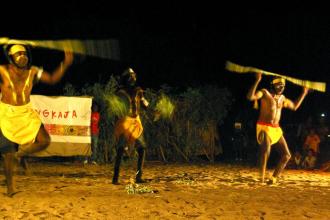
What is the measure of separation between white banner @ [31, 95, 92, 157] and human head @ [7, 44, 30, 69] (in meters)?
6.06

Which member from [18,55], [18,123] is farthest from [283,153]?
[18,55]

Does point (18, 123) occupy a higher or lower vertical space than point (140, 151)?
higher

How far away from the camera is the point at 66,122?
12922 millimetres

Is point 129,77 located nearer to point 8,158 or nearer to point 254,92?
point 254,92

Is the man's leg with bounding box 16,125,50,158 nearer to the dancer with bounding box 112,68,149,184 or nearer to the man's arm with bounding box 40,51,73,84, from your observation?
the man's arm with bounding box 40,51,73,84

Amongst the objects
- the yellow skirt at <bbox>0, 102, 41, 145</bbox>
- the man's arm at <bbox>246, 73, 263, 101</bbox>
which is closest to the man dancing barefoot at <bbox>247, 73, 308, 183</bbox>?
the man's arm at <bbox>246, 73, 263, 101</bbox>

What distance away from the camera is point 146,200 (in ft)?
22.3

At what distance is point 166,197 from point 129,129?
5.73 ft

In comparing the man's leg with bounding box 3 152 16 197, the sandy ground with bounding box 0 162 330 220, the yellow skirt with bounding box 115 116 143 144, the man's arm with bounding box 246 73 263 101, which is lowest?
the sandy ground with bounding box 0 162 330 220

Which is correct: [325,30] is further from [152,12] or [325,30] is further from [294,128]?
[152,12]

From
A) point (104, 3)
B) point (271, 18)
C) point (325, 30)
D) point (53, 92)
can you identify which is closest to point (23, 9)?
point (104, 3)

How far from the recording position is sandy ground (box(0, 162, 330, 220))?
599 cm

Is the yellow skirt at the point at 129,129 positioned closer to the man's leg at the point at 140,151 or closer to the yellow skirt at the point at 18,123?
the man's leg at the point at 140,151

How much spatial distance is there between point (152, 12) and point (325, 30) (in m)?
9.33
